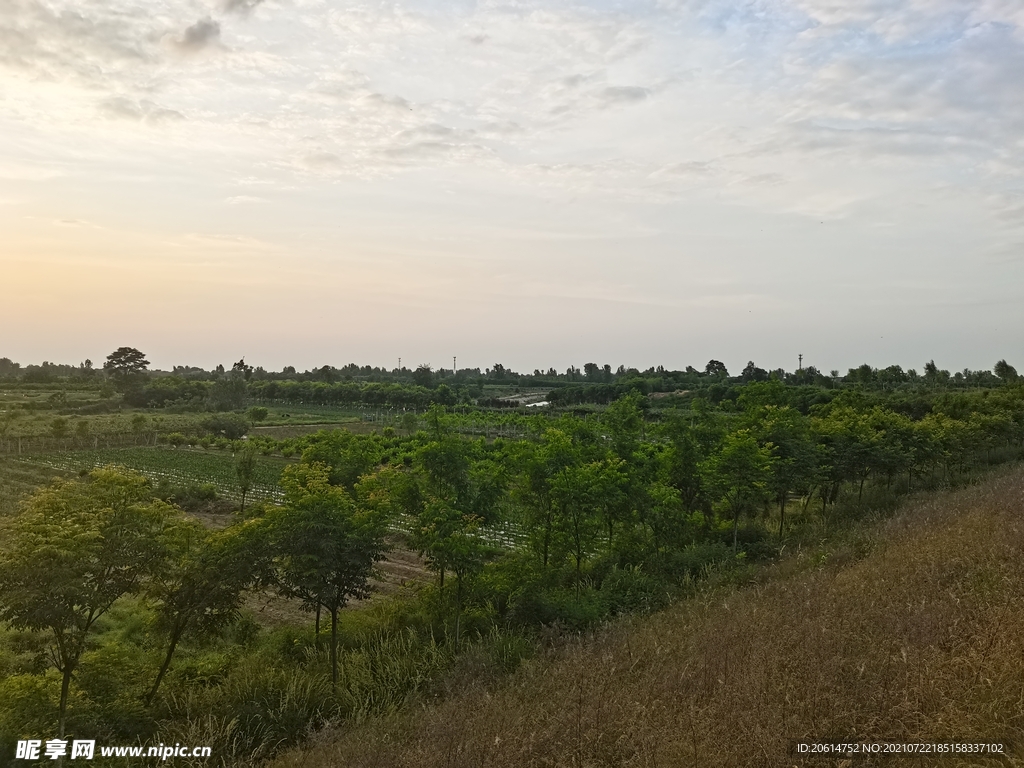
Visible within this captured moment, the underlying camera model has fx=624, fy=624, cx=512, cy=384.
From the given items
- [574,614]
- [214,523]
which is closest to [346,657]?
[574,614]

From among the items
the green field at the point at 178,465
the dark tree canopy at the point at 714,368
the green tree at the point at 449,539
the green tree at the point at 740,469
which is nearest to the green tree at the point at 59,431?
the green field at the point at 178,465

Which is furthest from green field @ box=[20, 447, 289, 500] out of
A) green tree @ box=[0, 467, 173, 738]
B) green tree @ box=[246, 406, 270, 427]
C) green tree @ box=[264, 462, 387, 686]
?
green tree @ box=[0, 467, 173, 738]

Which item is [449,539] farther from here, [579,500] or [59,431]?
[59,431]

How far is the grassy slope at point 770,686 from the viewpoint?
177 inches

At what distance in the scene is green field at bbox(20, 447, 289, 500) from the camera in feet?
125

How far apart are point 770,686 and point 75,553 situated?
808 cm

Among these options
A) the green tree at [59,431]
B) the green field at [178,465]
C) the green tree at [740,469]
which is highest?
the green tree at [740,469]

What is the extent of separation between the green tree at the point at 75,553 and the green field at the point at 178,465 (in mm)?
26064

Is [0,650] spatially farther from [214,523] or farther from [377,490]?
[214,523]

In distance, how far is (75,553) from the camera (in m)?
7.83

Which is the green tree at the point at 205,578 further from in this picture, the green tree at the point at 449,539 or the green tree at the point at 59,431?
the green tree at the point at 59,431

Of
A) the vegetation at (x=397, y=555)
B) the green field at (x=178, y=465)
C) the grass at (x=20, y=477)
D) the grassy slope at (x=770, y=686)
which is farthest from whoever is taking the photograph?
the green field at (x=178, y=465)

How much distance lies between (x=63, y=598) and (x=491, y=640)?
22.3ft

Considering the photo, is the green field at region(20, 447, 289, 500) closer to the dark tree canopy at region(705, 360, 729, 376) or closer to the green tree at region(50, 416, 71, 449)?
the green tree at region(50, 416, 71, 449)
